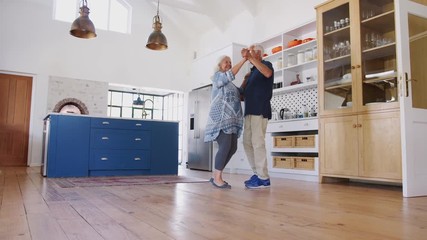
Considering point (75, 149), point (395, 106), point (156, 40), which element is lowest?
point (75, 149)

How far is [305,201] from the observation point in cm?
227

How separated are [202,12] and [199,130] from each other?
2897mm

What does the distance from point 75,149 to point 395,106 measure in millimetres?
3797

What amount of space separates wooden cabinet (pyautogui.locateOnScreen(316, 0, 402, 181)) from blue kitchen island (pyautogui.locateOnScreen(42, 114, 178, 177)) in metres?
2.38

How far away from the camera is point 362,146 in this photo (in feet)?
11.0

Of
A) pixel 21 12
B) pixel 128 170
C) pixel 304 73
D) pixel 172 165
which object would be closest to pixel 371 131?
pixel 304 73

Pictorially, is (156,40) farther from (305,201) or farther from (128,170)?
(305,201)

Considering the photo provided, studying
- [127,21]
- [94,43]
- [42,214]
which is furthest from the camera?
[127,21]

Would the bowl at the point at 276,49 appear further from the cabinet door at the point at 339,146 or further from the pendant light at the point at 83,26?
the pendant light at the point at 83,26

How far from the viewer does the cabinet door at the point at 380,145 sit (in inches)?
121

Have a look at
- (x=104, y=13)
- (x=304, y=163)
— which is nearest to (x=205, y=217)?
(x=304, y=163)

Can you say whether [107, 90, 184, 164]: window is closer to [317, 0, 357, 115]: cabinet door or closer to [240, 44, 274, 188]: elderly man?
[317, 0, 357, 115]: cabinet door

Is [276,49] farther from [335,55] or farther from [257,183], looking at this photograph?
[257,183]

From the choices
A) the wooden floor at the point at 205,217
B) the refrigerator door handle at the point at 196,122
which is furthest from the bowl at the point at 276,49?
the wooden floor at the point at 205,217
